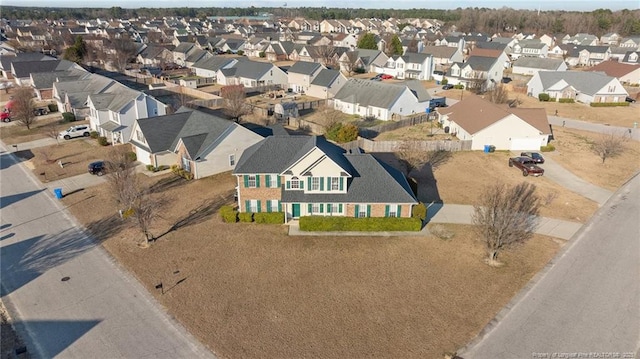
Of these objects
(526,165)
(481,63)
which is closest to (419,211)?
(526,165)

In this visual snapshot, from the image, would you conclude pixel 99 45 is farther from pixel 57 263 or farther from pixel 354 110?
pixel 57 263

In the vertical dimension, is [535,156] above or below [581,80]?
below

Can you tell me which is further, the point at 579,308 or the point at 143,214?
the point at 143,214

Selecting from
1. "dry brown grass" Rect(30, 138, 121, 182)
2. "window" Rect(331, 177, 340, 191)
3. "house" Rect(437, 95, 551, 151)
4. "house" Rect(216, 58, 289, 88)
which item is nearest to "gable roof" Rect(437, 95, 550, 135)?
"house" Rect(437, 95, 551, 151)

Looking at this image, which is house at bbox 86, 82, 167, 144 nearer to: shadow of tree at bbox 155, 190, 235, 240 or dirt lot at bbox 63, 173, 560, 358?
dirt lot at bbox 63, 173, 560, 358

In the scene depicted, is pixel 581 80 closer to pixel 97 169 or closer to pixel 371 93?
pixel 371 93
